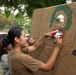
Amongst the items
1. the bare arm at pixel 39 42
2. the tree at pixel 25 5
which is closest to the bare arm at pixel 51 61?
the bare arm at pixel 39 42

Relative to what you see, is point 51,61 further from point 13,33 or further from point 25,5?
point 25,5

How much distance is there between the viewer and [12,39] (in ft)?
12.0

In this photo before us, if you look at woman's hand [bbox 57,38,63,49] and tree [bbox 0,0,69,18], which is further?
tree [bbox 0,0,69,18]

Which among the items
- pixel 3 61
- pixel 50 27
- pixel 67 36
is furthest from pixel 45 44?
pixel 3 61

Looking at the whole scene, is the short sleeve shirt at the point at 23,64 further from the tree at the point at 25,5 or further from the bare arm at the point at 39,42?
the tree at the point at 25,5

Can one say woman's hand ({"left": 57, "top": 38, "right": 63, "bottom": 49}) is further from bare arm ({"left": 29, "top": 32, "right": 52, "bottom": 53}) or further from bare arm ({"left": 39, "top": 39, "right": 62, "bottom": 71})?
bare arm ({"left": 29, "top": 32, "right": 52, "bottom": 53})

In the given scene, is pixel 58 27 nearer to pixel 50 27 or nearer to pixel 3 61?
pixel 50 27

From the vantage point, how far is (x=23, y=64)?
3500mm

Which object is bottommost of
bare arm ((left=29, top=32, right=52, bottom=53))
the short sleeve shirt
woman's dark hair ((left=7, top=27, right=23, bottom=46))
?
the short sleeve shirt

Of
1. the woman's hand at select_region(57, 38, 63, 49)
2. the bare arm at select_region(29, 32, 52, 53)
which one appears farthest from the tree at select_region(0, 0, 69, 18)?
the woman's hand at select_region(57, 38, 63, 49)

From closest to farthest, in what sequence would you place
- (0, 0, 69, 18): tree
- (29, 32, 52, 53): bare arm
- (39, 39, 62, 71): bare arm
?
1. (39, 39, 62, 71): bare arm
2. (29, 32, 52, 53): bare arm
3. (0, 0, 69, 18): tree

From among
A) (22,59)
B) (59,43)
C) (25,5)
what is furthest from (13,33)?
(25,5)

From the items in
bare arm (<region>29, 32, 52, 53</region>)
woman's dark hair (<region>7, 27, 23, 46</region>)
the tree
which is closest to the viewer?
woman's dark hair (<region>7, 27, 23, 46</region>)

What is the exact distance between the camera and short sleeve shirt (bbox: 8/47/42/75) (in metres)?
3.47
